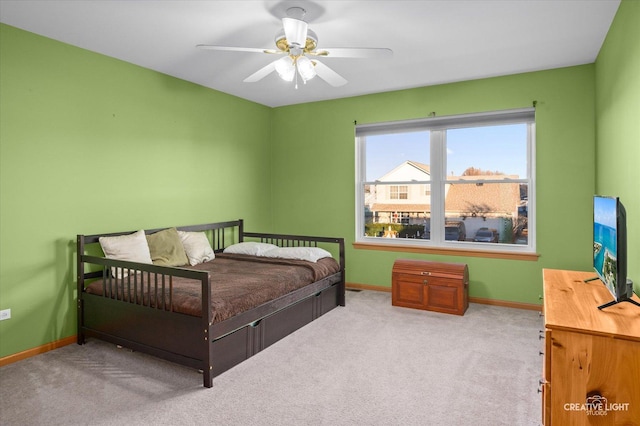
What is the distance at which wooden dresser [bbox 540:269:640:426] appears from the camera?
156cm

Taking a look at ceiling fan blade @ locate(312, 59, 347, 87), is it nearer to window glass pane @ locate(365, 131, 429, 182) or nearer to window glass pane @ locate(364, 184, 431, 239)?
window glass pane @ locate(365, 131, 429, 182)

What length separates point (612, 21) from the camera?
2.87 m

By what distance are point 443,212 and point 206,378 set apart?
3.31 m

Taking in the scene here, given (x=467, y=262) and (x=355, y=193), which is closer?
(x=467, y=262)

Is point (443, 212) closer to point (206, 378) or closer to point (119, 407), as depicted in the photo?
point (206, 378)

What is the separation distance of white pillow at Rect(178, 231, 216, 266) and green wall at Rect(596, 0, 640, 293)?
3.52 m

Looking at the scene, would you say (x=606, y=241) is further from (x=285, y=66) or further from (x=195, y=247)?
(x=195, y=247)

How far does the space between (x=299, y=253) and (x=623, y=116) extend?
2.93 meters

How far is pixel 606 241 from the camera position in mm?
2156

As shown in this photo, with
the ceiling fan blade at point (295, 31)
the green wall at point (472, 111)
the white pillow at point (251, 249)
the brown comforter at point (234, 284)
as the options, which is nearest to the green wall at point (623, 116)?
the green wall at point (472, 111)

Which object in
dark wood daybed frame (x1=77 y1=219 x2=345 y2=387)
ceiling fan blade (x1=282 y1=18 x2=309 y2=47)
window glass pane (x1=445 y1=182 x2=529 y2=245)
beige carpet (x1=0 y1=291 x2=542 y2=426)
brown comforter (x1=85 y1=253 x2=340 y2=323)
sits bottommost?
beige carpet (x1=0 y1=291 x2=542 y2=426)

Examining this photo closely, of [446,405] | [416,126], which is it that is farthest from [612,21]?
[446,405]

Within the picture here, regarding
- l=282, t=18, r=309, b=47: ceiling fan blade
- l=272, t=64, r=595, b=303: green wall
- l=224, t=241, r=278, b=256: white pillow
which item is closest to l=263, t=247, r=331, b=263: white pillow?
l=224, t=241, r=278, b=256: white pillow

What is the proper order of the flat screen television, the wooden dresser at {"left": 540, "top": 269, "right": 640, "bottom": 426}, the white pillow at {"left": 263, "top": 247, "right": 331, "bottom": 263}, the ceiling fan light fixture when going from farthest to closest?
the white pillow at {"left": 263, "top": 247, "right": 331, "bottom": 263} < the ceiling fan light fixture < the flat screen television < the wooden dresser at {"left": 540, "top": 269, "right": 640, "bottom": 426}
